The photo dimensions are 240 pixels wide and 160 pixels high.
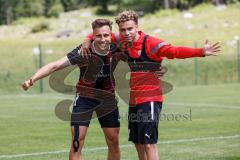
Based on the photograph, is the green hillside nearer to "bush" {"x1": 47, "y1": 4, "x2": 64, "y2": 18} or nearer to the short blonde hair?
the short blonde hair

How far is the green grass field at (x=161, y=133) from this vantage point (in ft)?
36.0

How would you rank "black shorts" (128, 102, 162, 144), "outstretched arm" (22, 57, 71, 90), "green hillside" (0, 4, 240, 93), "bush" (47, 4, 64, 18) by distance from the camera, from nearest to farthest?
"black shorts" (128, 102, 162, 144) < "outstretched arm" (22, 57, 71, 90) < "green hillside" (0, 4, 240, 93) < "bush" (47, 4, 64, 18)

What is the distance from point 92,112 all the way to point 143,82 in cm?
96

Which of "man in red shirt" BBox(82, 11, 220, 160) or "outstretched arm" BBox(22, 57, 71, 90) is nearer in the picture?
"man in red shirt" BBox(82, 11, 220, 160)

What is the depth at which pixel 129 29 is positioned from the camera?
7844mm

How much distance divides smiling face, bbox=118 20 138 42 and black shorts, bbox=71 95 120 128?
1.22 meters

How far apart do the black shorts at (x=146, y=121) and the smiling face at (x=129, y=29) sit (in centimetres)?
81

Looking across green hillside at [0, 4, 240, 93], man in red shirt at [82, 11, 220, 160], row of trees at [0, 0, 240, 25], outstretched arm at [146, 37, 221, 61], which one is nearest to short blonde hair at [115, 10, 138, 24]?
man in red shirt at [82, 11, 220, 160]

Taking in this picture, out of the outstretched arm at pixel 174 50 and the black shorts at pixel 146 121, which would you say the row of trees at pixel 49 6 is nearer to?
the black shorts at pixel 146 121

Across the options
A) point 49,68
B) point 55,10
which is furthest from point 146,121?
point 55,10

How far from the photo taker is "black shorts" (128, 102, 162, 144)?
26.2ft

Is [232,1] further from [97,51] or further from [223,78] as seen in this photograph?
[97,51]

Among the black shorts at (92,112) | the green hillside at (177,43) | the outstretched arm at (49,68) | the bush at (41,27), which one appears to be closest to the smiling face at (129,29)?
the outstretched arm at (49,68)

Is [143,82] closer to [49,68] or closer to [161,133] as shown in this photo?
[49,68]
